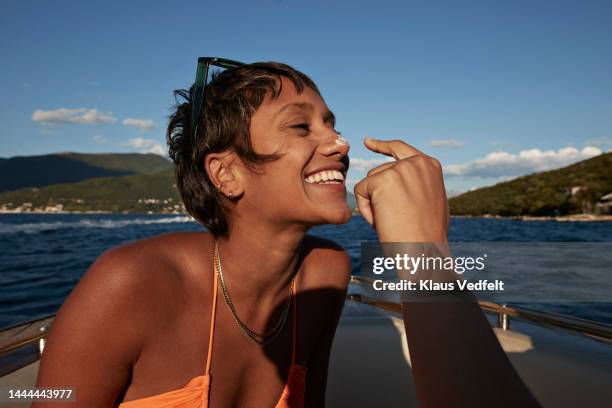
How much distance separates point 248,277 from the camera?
175cm

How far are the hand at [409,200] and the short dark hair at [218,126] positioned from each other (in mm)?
837

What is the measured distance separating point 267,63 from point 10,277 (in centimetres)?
1073

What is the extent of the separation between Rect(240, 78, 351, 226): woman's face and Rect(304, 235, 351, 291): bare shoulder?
53 centimetres

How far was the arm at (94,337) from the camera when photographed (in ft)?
4.00

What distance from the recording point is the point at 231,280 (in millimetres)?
1726

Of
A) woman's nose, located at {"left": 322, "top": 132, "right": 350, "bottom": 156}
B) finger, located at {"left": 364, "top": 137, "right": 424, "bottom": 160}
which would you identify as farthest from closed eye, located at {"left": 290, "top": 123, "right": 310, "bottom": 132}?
finger, located at {"left": 364, "top": 137, "right": 424, "bottom": 160}

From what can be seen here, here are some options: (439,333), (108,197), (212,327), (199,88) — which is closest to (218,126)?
(199,88)

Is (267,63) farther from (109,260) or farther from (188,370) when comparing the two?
(188,370)

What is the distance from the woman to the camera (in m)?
1.27

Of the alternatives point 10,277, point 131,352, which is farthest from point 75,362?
point 10,277

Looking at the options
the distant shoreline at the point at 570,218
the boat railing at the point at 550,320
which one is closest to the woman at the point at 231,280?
the boat railing at the point at 550,320

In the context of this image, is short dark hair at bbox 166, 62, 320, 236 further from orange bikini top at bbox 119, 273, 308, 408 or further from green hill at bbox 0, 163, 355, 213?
green hill at bbox 0, 163, 355, 213

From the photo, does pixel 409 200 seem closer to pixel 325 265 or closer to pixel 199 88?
pixel 199 88

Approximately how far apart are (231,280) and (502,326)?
5.39 feet
